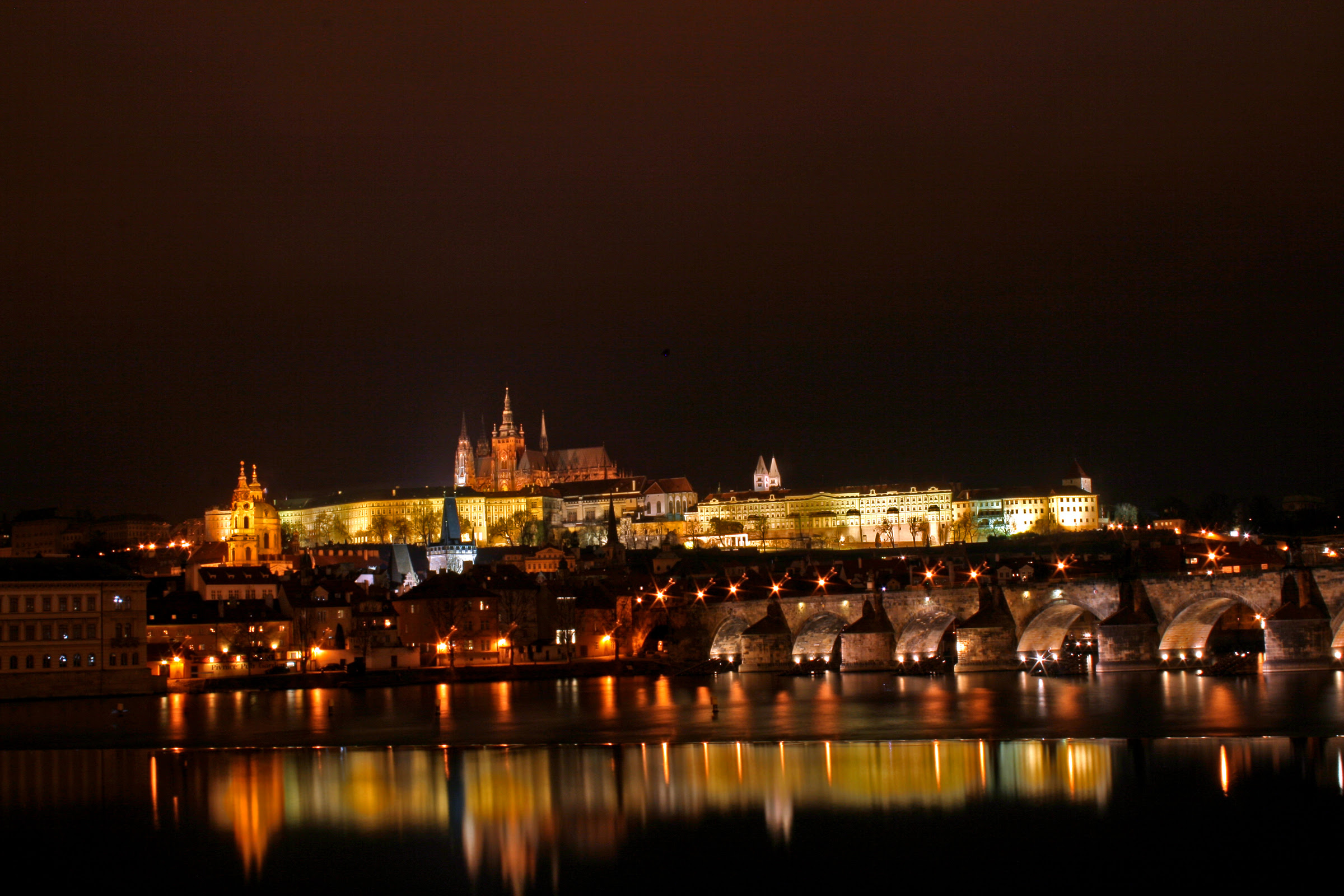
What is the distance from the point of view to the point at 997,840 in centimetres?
2102

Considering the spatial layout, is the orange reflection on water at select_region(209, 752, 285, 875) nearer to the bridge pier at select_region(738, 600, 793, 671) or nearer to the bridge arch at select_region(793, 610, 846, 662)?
the bridge pier at select_region(738, 600, 793, 671)

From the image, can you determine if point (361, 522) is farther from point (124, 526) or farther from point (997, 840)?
point (997, 840)

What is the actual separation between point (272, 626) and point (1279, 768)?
52241 millimetres

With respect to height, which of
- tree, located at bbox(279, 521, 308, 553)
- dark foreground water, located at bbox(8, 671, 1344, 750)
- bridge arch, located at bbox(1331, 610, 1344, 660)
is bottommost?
dark foreground water, located at bbox(8, 671, 1344, 750)

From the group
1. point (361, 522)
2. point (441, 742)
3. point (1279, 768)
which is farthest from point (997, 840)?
point (361, 522)

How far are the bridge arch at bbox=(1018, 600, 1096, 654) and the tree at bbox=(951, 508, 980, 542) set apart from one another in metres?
105

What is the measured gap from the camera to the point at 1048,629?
5506 centimetres

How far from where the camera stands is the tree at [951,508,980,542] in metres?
162

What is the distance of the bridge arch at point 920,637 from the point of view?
190 feet

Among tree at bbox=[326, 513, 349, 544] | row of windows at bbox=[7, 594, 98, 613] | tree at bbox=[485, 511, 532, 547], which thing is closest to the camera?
row of windows at bbox=[7, 594, 98, 613]

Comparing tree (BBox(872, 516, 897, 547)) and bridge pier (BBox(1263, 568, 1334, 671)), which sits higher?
tree (BBox(872, 516, 897, 547))

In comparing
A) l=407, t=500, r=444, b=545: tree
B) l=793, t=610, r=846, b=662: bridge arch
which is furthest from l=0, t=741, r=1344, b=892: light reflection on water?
l=407, t=500, r=444, b=545: tree

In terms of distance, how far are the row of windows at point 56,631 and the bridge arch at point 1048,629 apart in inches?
1247

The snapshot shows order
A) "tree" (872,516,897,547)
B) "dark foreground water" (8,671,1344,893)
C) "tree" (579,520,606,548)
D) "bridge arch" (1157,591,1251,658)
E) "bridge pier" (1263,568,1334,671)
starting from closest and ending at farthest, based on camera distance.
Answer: "dark foreground water" (8,671,1344,893), "bridge pier" (1263,568,1334,671), "bridge arch" (1157,591,1251,658), "tree" (872,516,897,547), "tree" (579,520,606,548)
